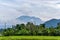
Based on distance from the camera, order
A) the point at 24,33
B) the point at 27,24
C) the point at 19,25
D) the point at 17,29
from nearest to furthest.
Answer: the point at 24,33 → the point at 17,29 → the point at 19,25 → the point at 27,24

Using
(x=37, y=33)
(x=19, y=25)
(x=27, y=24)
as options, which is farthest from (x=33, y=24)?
(x=37, y=33)

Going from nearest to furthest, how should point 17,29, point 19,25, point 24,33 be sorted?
1. point 24,33
2. point 17,29
3. point 19,25

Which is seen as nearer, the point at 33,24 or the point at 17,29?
the point at 17,29

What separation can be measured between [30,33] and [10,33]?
4018 millimetres

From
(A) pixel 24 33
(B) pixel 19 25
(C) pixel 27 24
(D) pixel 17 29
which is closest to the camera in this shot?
(A) pixel 24 33

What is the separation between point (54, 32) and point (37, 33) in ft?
11.3

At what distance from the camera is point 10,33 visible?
37.5 metres

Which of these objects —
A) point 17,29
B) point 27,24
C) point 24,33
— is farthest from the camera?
point 27,24

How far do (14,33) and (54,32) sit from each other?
7.82 meters

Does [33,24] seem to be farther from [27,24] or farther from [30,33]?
[30,33]

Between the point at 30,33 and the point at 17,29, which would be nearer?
the point at 30,33

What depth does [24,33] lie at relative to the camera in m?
37.0

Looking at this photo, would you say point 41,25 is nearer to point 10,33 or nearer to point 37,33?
point 37,33

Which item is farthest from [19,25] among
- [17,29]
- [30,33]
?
[30,33]
